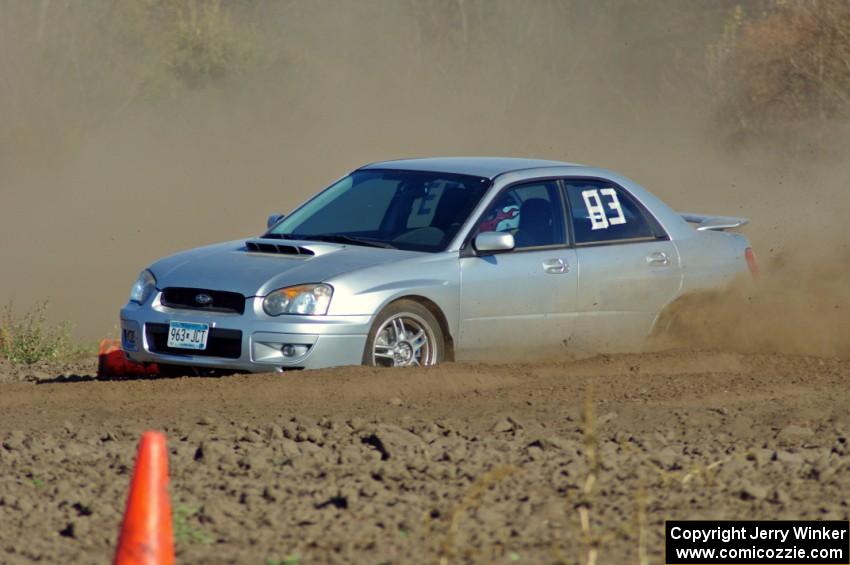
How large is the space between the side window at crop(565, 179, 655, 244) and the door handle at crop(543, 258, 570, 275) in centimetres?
27

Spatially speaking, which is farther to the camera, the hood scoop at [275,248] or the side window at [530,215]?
the side window at [530,215]

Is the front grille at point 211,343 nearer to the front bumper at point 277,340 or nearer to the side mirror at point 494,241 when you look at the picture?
the front bumper at point 277,340

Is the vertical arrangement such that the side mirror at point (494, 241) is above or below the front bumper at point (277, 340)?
above

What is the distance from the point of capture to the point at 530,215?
36.1ft

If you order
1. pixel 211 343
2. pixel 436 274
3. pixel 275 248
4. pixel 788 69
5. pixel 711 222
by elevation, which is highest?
pixel 788 69

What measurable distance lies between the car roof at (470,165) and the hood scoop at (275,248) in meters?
1.26

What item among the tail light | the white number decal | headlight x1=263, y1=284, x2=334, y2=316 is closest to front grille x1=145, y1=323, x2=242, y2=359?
headlight x1=263, y1=284, x2=334, y2=316

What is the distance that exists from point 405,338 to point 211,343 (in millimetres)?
1249

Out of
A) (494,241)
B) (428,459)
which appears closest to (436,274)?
(494,241)

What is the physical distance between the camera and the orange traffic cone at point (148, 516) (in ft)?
17.7

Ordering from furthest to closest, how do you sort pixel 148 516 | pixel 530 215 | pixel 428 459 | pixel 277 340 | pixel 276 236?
pixel 276 236 → pixel 530 215 → pixel 277 340 → pixel 428 459 → pixel 148 516

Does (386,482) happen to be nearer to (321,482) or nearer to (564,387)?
(321,482)

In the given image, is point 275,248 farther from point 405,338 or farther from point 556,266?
point 556,266

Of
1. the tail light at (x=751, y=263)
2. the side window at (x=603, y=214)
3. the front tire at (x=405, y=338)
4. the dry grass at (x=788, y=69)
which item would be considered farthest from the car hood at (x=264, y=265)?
the dry grass at (x=788, y=69)
